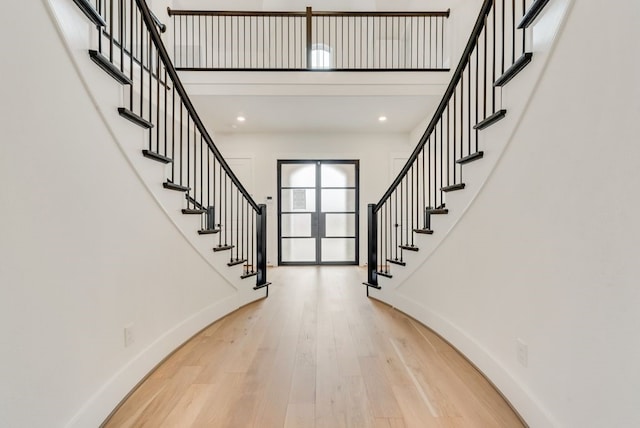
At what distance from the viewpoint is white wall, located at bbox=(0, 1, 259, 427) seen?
0.95 m

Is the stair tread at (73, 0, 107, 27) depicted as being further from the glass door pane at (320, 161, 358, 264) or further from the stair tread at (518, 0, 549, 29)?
the glass door pane at (320, 161, 358, 264)

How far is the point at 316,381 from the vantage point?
5.75ft

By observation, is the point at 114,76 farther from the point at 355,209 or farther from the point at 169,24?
the point at 355,209

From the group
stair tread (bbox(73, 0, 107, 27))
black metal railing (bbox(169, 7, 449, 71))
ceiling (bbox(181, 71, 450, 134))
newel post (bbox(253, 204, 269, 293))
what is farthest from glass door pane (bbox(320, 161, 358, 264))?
stair tread (bbox(73, 0, 107, 27))

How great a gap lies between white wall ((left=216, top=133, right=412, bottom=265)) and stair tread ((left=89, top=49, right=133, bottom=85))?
4284 mm

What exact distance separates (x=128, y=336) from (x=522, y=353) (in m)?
1.98

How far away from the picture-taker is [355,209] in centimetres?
598

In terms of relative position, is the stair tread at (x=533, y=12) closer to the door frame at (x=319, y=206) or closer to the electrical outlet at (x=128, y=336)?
the electrical outlet at (x=128, y=336)

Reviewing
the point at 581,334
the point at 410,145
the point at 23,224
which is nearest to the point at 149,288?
the point at 23,224

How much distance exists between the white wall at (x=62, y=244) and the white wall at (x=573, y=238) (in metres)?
1.85

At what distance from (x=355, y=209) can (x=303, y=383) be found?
14.6 feet

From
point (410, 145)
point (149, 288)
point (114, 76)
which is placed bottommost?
point (149, 288)

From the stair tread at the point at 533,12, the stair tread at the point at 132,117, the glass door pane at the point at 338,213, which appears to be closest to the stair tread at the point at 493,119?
the stair tread at the point at 533,12

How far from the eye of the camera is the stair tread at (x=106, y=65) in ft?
4.36
